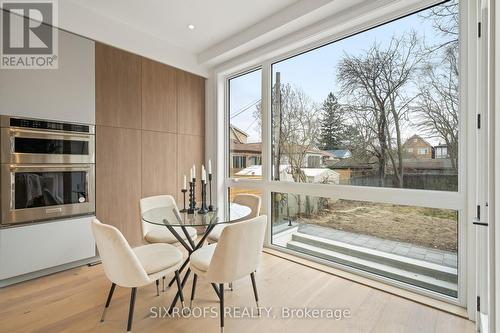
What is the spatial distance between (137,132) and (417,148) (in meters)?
3.41

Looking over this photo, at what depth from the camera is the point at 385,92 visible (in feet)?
8.30

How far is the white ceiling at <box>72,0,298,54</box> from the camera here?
2.77 metres

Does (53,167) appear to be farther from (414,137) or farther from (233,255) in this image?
(414,137)

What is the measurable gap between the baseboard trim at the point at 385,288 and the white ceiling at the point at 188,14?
3.11 meters

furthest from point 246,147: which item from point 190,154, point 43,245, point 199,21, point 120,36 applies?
point 43,245

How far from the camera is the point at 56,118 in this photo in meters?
2.71

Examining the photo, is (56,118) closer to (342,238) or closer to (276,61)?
(276,61)

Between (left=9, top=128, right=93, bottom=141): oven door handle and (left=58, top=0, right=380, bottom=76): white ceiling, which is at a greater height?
(left=58, top=0, right=380, bottom=76): white ceiling

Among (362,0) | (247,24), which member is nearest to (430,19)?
(362,0)

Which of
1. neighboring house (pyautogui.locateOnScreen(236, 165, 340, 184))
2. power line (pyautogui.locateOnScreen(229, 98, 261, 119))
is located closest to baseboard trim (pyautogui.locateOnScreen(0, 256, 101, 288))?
neighboring house (pyautogui.locateOnScreen(236, 165, 340, 184))

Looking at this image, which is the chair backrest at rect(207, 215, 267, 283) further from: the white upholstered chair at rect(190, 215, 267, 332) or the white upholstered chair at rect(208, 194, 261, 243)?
the white upholstered chair at rect(208, 194, 261, 243)

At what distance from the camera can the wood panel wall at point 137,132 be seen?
→ 10.1 feet

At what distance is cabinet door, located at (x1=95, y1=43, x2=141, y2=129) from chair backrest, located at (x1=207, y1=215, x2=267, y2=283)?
8.06 ft

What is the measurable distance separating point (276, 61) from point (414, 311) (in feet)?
10.8
